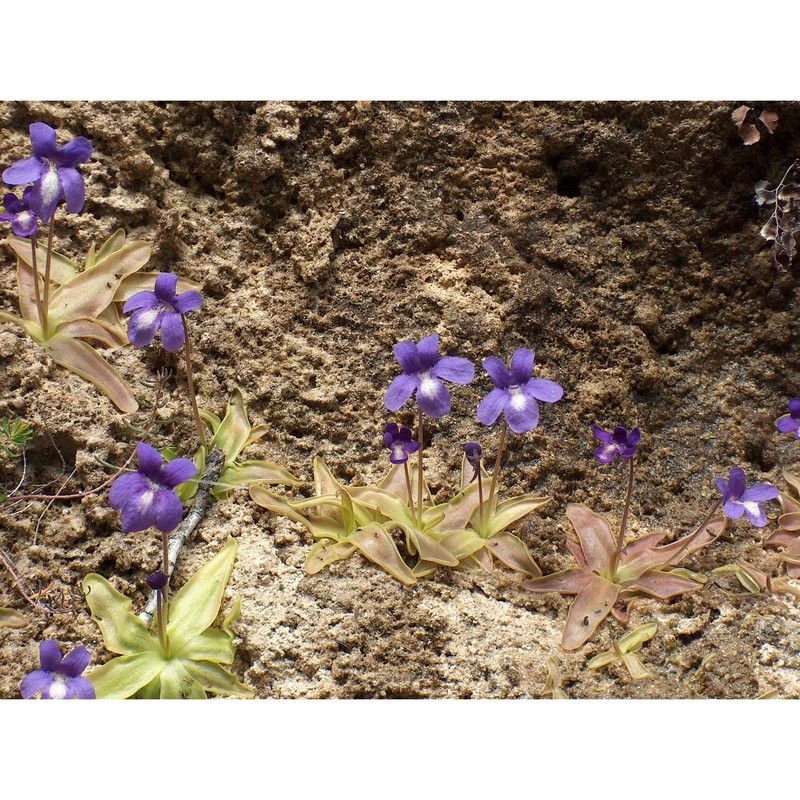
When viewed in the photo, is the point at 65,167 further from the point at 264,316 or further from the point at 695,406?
the point at 695,406

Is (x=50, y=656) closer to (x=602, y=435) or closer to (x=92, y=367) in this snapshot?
(x=92, y=367)

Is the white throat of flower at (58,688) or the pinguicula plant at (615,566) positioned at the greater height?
the pinguicula plant at (615,566)

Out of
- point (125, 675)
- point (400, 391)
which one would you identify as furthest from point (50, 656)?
point (400, 391)

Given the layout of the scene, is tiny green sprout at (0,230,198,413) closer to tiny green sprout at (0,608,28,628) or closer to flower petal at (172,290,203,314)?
flower petal at (172,290,203,314)

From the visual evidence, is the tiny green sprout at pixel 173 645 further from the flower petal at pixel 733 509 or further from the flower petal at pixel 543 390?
the flower petal at pixel 733 509

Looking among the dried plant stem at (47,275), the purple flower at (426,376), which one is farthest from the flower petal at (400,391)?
the dried plant stem at (47,275)

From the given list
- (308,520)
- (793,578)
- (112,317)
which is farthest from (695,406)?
(112,317)
